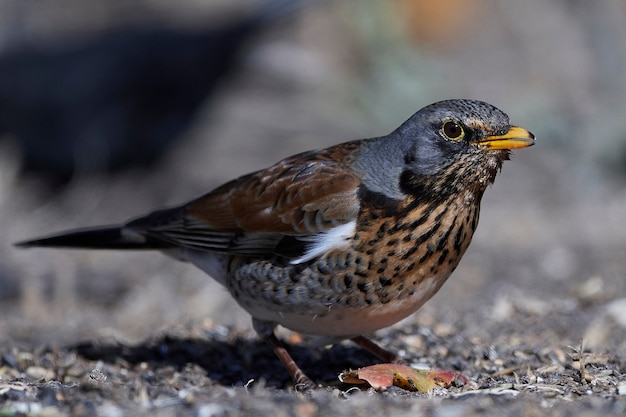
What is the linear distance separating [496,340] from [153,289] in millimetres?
3798

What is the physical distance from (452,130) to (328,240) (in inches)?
35.9

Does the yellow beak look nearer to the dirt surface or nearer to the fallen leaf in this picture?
the dirt surface

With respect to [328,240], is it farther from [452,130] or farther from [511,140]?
[511,140]

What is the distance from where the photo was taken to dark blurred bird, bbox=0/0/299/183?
12.1 metres

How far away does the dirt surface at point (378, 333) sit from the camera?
4949 mm

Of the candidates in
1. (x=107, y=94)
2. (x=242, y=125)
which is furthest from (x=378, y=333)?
(x=242, y=125)

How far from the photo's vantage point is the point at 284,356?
233 inches

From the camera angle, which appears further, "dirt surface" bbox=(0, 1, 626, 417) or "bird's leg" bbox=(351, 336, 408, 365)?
"bird's leg" bbox=(351, 336, 408, 365)

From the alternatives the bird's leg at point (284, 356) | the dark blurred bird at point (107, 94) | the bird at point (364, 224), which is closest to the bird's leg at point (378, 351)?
the bird at point (364, 224)

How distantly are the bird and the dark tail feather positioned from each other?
85 cm

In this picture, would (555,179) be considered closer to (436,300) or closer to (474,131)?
(436,300)

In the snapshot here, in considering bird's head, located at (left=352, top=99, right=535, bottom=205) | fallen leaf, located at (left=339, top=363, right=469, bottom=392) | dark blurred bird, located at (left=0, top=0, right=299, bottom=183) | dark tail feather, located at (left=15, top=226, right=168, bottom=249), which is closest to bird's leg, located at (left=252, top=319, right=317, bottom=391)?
fallen leaf, located at (left=339, top=363, right=469, bottom=392)

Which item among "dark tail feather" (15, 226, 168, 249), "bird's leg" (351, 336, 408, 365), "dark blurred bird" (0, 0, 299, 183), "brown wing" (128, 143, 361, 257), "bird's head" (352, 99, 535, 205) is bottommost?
"bird's leg" (351, 336, 408, 365)

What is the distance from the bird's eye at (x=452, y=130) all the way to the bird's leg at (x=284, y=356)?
1626 millimetres
